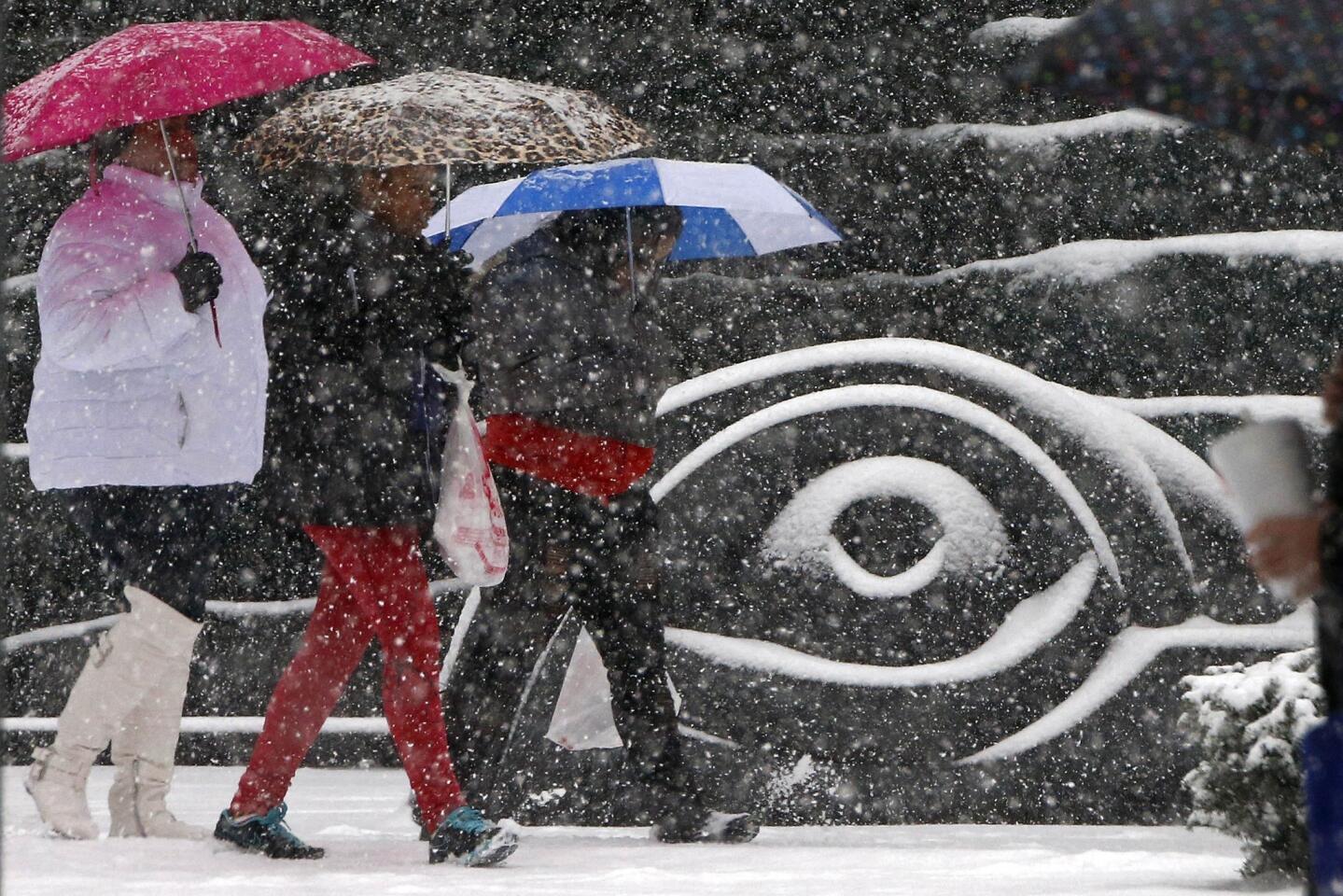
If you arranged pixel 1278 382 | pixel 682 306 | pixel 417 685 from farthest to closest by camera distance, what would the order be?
pixel 682 306 → pixel 1278 382 → pixel 417 685

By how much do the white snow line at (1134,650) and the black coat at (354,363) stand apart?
177 centimetres

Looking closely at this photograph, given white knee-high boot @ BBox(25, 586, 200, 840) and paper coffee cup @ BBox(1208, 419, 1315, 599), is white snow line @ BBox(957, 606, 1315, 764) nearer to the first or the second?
white knee-high boot @ BBox(25, 586, 200, 840)

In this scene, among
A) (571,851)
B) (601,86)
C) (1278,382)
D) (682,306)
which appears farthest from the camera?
(601,86)

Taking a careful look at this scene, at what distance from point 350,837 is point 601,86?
121 inches

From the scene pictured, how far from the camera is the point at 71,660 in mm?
6145

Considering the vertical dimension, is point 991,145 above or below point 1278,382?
above

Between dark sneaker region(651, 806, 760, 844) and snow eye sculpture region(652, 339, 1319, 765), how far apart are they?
0.62 m

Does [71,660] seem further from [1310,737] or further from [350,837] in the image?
[1310,737]

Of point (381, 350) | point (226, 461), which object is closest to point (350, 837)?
point (226, 461)

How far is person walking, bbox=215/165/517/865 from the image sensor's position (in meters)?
4.00

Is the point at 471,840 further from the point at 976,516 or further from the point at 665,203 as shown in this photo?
the point at 976,516

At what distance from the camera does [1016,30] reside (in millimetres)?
6320

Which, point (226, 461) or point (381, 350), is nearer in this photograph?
point (381, 350)

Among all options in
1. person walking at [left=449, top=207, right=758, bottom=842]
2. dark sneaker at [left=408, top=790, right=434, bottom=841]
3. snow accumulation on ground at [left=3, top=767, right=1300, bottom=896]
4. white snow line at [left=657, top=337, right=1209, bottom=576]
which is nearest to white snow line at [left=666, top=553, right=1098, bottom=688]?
white snow line at [left=657, top=337, right=1209, bottom=576]
